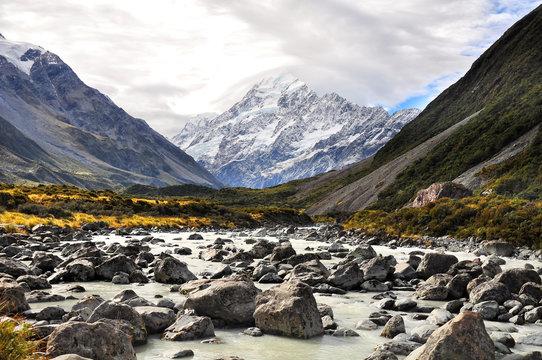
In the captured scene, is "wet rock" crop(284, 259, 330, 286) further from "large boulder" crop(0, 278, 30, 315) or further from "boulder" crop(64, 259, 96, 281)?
"large boulder" crop(0, 278, 30, 315)

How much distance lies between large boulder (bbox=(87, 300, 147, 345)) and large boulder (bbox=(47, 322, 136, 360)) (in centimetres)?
162

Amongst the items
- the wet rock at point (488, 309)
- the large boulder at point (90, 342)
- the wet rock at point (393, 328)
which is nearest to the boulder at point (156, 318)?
the large boulder at point (90, 342)

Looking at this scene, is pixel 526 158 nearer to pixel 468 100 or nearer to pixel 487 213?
pixel 487 213

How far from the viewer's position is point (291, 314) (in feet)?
38.8

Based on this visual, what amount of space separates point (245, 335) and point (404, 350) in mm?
4486

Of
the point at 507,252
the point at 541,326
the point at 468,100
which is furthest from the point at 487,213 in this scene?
the point at 468,100

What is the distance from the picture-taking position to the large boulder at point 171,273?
20000mm

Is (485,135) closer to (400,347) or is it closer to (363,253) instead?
(363,253)

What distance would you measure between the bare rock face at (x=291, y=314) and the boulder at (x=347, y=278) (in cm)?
735

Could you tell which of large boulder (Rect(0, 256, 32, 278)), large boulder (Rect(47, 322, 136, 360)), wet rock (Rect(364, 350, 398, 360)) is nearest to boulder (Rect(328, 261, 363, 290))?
wet rock (Rect(364, 350, 398, 360))

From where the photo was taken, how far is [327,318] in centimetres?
1306

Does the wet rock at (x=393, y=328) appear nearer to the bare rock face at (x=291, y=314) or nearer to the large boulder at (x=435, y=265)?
the bare rock face at (x=291, y=314)

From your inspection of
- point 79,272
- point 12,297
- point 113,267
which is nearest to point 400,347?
point 12,297

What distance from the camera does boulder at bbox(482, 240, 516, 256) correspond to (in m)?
31.1
